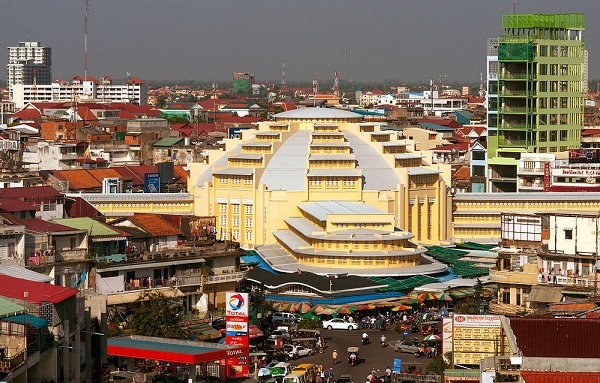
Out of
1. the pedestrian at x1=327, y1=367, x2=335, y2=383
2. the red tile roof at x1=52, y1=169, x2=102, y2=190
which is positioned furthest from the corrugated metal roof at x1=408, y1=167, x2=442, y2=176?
the pedestrian at x1=327, y1=367, x2=335, y2=383

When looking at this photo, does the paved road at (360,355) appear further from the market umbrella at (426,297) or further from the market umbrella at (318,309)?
the market umbrella at (426,297)

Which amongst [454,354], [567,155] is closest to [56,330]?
[454,354]

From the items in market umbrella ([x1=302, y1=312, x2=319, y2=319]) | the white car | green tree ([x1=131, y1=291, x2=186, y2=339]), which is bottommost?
the white car

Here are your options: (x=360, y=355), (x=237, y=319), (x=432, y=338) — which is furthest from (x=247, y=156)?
(x=237, y=319)

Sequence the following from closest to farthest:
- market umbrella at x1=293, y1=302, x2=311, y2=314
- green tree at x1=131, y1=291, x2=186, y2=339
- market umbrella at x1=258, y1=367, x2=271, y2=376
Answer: market umbrella at x1=258, y1=367, x2=271, y2=376 → green tree at x1=131, y1=291, x2=186, y2=339 → market umbrella at x1=293, y1=302, x2=311, y2=314

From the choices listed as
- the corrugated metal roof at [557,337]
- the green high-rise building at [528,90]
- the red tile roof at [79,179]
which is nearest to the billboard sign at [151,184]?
the red tile roof at [79,179]

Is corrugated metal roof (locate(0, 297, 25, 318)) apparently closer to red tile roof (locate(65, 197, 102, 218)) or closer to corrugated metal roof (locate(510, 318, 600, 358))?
corrugated metal roof (locate(510, 318, 600, 358))

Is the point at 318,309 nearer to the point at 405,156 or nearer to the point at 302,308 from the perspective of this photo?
the point at 302,308
